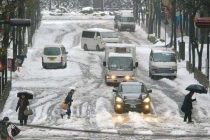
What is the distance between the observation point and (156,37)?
270 ft

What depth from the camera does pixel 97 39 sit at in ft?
224

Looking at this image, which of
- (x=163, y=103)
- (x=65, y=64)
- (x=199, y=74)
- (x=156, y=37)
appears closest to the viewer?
(x=163, y=103)

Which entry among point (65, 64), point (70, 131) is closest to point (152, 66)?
point (65, 64)

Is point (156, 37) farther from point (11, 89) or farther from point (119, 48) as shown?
point (11, 89)

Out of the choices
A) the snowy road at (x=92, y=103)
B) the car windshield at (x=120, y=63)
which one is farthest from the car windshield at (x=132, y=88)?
the car windshield at (x=120, y=63)

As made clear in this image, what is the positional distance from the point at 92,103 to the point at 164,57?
1258 centimetres

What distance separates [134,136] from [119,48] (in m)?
19.7

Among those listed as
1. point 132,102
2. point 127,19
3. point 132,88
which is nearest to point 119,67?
point 132,88

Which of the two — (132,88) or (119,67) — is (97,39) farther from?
(132,88)

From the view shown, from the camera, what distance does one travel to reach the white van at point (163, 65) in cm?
4934

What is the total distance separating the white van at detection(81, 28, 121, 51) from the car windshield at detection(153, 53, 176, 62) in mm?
17522

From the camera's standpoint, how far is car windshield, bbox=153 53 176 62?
49.9 metres

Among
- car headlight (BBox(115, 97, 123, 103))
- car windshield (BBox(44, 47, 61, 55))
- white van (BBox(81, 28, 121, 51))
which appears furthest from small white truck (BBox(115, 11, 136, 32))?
car headlight (BBox(115, 97, 123, 103))

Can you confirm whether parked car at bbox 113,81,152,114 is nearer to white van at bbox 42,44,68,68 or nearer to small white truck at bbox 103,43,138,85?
small white truck at bbox 103,43,138,85
